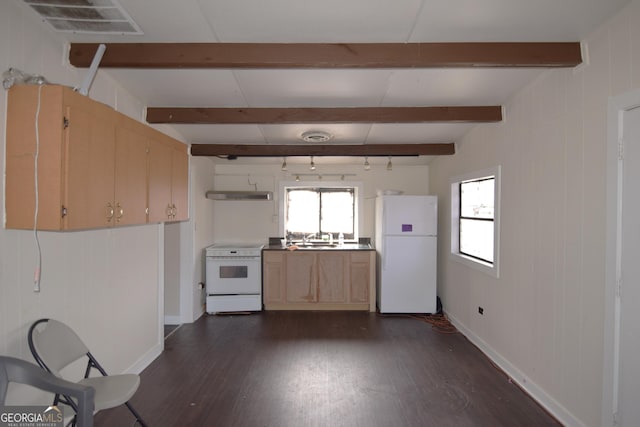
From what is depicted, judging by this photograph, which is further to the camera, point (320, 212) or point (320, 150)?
point (320, 212)

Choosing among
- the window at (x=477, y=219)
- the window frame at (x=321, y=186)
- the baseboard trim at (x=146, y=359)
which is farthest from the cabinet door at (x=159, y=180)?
the window at (x=477, y=219)

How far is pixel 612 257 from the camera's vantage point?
6.20 ft

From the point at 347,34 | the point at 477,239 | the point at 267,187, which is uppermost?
the point at 347,34

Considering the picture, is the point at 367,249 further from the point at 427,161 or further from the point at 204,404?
the point at 204,404

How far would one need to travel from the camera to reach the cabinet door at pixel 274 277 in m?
4.86

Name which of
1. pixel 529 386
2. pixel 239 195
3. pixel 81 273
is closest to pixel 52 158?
pixel 81 273

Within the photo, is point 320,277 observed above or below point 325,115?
below

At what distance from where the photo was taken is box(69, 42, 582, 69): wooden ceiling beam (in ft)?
6.73

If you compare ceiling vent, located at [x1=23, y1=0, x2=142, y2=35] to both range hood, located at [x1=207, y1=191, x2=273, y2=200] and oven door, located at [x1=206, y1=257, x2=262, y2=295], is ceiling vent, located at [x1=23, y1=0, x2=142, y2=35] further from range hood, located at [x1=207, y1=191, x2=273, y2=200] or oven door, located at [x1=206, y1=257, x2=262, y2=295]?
oven door, located at [x1=206, y1=257, x2=262, y2=295]

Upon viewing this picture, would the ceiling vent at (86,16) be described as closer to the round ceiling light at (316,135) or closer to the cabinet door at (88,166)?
the cabinet door at (88,166)

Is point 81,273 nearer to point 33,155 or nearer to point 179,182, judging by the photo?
point 33,155

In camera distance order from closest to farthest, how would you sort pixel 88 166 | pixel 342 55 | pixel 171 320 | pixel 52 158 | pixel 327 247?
pixel 52 158, pixel 88 166, pixel 342 55, pixel 171 320, pixel 327 247

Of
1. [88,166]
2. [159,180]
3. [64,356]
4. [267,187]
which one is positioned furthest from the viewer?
[267,187]

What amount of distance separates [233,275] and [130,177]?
8.92 ft
